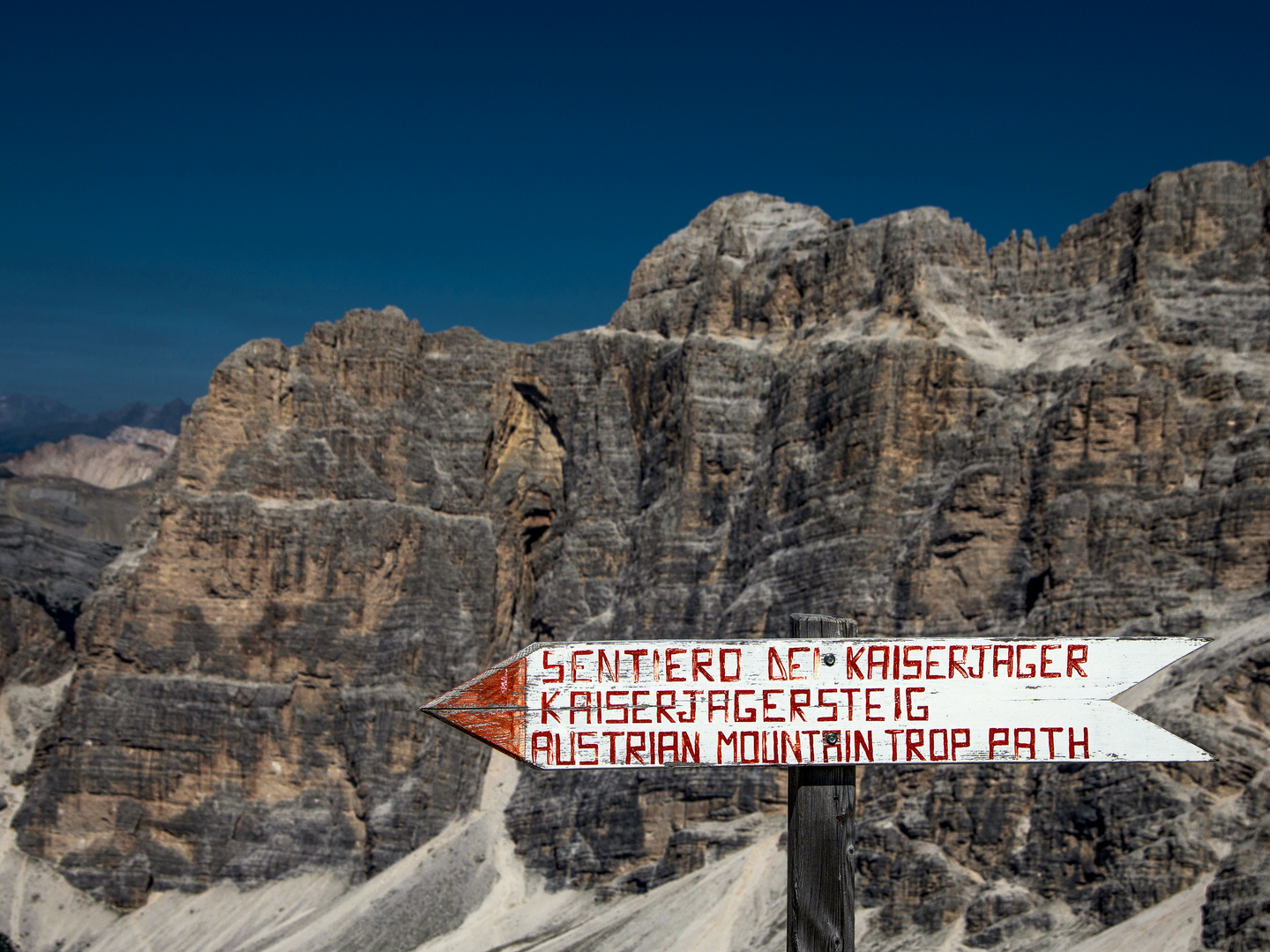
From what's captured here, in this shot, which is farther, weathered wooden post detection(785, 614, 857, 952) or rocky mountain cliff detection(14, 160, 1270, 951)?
rocky mountain cliff detection(14, 160, 1270, 951)

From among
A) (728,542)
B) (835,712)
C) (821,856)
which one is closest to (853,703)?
(835,712)

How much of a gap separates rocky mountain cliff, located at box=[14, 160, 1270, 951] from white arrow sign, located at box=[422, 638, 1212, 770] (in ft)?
90.5

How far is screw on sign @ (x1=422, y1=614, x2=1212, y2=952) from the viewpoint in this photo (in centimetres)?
672

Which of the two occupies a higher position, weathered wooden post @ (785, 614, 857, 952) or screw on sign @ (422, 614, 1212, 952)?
screw on sign @ (422, 614, 1212, 952)

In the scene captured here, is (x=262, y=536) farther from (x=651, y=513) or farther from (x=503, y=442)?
(x=651, y=513)

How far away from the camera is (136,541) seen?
8250 cm

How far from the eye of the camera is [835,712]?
22.1ft

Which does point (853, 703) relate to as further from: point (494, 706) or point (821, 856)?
point (494, 706)

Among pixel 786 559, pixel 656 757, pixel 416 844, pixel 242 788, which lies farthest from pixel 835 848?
pixel 242 788

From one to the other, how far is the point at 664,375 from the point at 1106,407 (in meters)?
30.1

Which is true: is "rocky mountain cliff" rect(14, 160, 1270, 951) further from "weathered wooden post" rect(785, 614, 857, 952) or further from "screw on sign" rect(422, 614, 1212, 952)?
"weathered wooden post" rect(785, 614, 857, 952)

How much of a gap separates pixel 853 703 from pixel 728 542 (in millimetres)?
63491

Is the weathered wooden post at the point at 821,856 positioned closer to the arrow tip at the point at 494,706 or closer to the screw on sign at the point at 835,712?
the screw on sign at the point at 835,712

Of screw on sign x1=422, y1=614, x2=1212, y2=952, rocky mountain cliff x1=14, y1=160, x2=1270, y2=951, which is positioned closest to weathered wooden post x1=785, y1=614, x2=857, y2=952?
screw on sign x1=422, y1=614, x2=1212, y2=952
